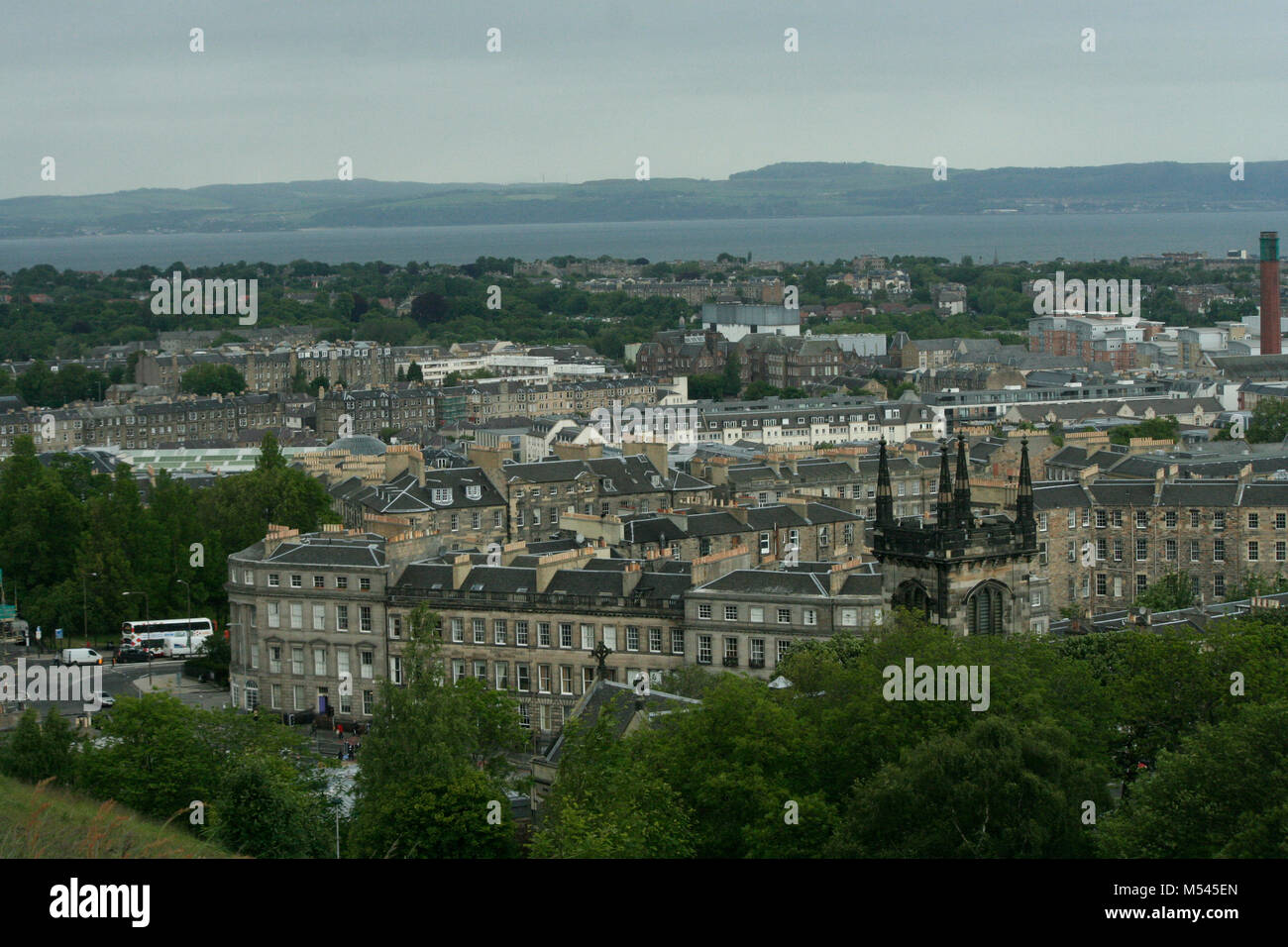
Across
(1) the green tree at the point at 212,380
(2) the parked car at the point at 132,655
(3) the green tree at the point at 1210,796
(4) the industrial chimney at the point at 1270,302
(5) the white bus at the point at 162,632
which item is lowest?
(2) the parked car at the point at 132,655

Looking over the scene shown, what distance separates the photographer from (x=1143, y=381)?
457 feet

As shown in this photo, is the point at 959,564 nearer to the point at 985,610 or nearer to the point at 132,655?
the point at 985,610

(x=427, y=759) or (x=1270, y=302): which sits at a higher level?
(x=1270, y=302)

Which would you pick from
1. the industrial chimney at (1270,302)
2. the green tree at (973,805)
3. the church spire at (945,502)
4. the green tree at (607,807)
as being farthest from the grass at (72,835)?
the industrial chimney at (1270,302)

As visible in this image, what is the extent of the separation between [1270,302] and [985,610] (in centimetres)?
12382

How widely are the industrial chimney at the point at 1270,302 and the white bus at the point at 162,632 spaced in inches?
4218

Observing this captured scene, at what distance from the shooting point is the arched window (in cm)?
4200

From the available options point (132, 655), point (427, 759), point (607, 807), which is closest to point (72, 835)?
point (607, 807)

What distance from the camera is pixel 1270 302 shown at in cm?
15738

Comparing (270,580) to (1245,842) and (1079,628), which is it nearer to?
(1079,628)

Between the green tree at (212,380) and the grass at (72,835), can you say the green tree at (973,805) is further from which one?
the green tree at (212,380)

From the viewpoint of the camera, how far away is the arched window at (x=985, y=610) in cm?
4200

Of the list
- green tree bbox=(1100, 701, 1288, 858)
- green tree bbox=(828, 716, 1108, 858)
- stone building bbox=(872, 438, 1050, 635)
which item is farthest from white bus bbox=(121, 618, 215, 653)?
green tree bbox=(1100, 701, 1288, 858)

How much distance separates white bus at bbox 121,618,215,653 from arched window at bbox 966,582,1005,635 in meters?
31.0
